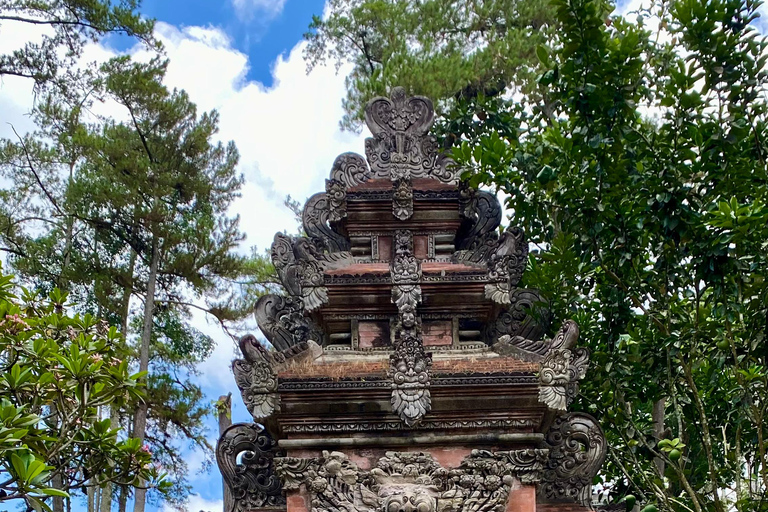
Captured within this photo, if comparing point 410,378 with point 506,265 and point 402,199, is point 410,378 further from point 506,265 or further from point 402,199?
point 402,199

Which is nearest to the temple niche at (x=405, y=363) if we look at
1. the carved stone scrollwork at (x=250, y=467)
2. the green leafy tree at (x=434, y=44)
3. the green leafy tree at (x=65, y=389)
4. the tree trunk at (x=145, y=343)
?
the carved stone scrollwork at (x=250, y=467)

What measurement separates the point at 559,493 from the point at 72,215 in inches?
614

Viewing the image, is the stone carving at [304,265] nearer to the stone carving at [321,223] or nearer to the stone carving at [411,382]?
the stone carving at [321,223]

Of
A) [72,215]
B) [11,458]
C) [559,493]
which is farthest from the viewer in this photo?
[72,215]

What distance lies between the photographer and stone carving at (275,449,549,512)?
6016 millimetres

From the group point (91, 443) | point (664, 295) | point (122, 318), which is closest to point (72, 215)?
point (122, 318)

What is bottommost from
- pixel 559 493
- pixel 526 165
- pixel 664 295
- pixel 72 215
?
pixel 559 493

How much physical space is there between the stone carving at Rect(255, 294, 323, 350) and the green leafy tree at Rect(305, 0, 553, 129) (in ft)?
22.8

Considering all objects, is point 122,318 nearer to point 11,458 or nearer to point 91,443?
point 91,443

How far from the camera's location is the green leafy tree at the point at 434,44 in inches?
542

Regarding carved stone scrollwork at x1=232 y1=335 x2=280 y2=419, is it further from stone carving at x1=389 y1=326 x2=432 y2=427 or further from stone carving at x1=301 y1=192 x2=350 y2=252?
stone carving at x1=301 y1=192 x2=350 y2=252

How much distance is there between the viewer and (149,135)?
2050 centimetres

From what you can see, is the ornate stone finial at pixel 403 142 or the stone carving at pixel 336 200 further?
the ornate stone finial at pixel 403 142

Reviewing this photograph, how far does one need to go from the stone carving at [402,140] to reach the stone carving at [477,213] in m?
0.43
